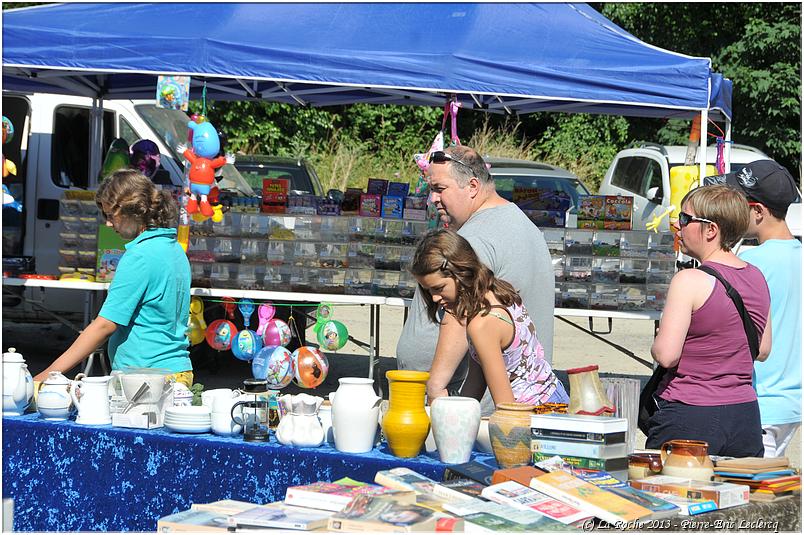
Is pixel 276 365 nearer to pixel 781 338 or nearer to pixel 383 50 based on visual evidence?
pixel 383 50

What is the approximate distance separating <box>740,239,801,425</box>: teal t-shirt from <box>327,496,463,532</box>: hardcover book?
5.93ft

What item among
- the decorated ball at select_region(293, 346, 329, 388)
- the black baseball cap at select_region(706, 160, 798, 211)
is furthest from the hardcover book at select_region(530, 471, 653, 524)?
the decorated ball at select_region(293, 346, 329, 388)

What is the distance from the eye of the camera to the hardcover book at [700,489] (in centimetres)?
278

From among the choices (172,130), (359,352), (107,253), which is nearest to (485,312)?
(107,253)

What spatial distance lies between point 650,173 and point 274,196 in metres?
7.23

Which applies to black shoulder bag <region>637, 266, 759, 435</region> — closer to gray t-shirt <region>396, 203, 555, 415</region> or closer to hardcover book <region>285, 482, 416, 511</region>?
gray t-shirt <region>396, 203, 555, 415</region>

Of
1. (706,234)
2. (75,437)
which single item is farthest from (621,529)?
(75,437)

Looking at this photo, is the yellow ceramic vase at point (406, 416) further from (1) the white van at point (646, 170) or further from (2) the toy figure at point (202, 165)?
(1) the white van at point (646, 170)

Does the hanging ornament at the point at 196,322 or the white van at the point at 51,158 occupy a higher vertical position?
the white van at the point at 51,158

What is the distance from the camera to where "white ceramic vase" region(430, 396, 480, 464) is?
3.09 meters

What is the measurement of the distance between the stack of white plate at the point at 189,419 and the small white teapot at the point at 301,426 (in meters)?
0.29

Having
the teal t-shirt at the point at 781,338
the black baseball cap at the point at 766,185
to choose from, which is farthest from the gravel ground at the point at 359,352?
the black baseball cap at the point at 766,185

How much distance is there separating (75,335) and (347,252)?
361cm

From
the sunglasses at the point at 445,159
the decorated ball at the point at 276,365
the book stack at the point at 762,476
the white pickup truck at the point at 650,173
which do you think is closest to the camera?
the book stack at the point at 762,476
